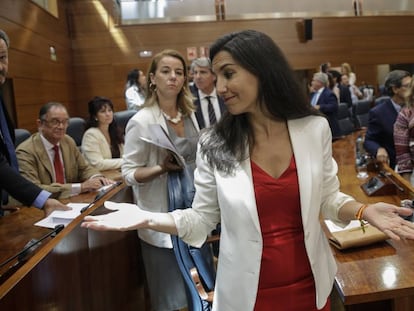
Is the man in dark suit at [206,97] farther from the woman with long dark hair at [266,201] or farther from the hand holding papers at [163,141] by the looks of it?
the woman with long dark hair at [266,201]

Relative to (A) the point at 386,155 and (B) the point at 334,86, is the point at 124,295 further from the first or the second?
(B) the point at 334,86

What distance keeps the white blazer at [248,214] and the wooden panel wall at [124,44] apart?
5.16 metres

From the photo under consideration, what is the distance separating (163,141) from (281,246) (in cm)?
74

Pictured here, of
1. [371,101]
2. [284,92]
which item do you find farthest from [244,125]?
[371,101]

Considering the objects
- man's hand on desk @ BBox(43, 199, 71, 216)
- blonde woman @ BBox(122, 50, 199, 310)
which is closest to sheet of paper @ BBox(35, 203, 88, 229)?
man's hand on desk @ BBox(43, 199, 71, 216)

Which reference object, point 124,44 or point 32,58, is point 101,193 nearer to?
point 32,58

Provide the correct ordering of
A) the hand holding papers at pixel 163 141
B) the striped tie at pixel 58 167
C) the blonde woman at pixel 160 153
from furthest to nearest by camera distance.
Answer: the striped tie at pixel 58 167
the blonde woman at pixel 160 153
the hand holding papers at pixel 163 141

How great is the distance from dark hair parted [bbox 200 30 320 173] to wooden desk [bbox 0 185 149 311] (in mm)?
625

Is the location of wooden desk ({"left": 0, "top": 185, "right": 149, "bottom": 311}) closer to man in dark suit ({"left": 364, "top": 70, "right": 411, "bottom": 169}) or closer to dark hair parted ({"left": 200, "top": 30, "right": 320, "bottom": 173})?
dark hair parted ({"left": 200, "top": 30, "right": 320, "bottom": 173})

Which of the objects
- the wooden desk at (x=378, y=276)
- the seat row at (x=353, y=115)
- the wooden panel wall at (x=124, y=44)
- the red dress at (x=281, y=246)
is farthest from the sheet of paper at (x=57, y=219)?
the seat row at (x=353, y=115)

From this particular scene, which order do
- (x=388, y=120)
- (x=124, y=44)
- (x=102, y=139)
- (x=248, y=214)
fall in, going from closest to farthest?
(x=248, y=214) → (x=388, y=120) → (x=102, y=139) → (x=124, y=44)

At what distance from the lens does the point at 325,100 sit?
17.4ft

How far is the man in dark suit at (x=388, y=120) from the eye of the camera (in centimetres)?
308

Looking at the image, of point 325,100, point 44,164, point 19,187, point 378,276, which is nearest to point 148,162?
point 19,187
